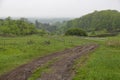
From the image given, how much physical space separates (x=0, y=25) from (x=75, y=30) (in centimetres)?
3551

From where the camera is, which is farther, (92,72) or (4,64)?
(4,64)

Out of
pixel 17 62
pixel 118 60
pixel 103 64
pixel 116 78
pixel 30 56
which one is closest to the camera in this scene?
pixel 116 78

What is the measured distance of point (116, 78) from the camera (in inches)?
1093

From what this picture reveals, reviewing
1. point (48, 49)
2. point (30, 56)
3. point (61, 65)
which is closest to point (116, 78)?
point (61, 65)

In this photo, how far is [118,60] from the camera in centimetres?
3819

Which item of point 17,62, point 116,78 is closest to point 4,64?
point 17,62

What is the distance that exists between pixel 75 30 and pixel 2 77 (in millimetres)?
101249

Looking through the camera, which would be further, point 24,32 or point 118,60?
point 24,32

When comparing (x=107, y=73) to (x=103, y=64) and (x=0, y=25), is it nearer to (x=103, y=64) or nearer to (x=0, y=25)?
(x=103, y=64)

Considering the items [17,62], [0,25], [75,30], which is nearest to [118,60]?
[17,62]

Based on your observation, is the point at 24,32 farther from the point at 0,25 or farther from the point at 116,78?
the point at 116,78

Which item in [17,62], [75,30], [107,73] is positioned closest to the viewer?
Answer: [107,73]

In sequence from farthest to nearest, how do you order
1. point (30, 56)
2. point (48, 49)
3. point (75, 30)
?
point (75, 30) < point (48, 49) < point (30, 56)

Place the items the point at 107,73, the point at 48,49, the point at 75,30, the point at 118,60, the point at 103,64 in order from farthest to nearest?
the point at 75,30
the point at 48,49
the point at 118,60
the point at 103,64
the point at 107,73
